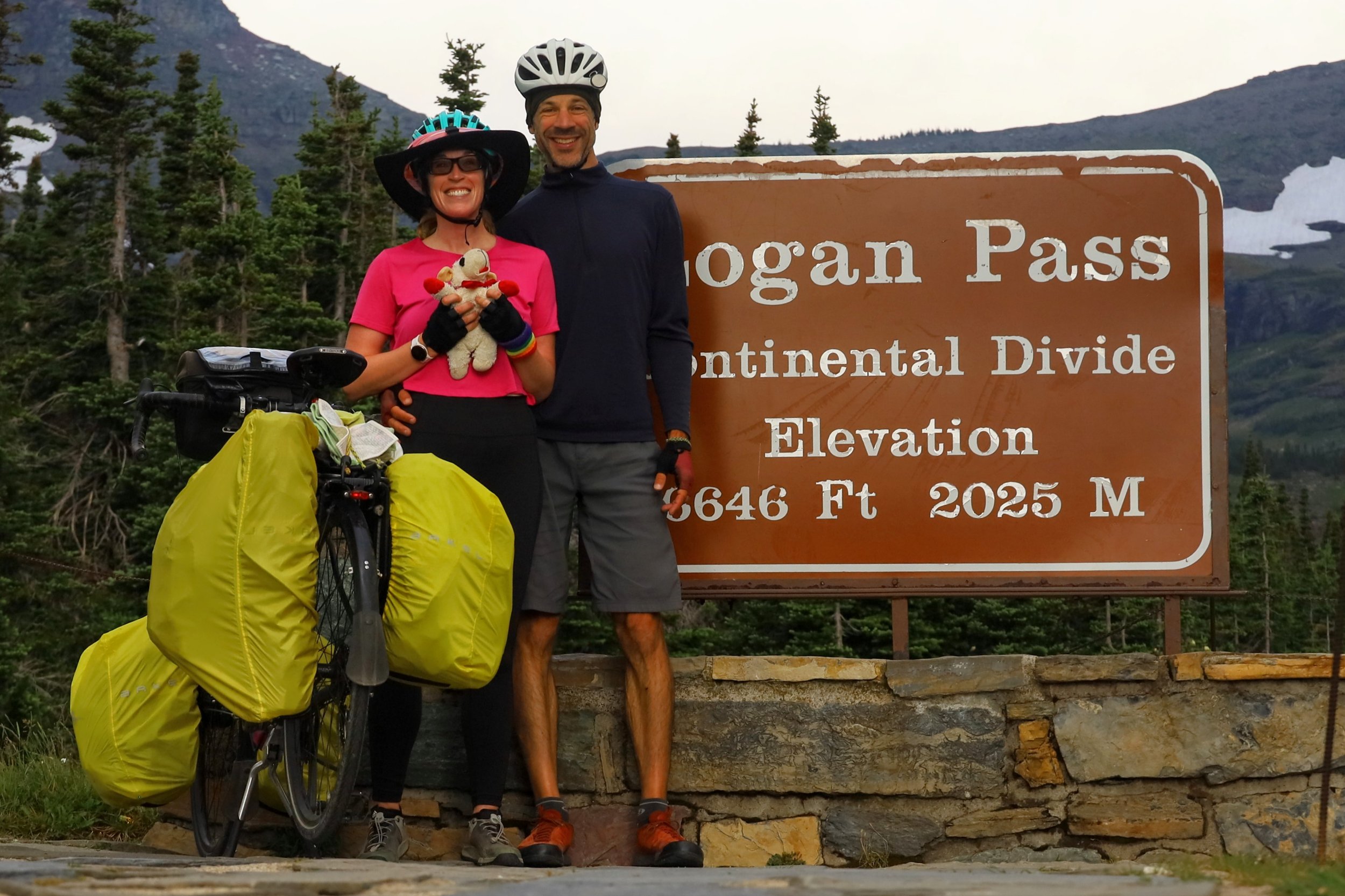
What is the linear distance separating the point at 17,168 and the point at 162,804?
170ft

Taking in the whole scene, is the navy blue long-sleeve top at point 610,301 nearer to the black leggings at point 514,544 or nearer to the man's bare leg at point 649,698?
A: the black leggings at point 514,544

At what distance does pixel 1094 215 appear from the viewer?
509 cm

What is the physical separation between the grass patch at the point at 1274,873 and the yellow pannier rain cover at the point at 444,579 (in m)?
1.73

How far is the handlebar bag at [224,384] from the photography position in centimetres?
399

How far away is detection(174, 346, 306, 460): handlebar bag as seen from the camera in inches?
157

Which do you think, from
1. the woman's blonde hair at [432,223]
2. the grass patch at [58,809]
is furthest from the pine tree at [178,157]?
the woman's blonde hair at [432,223]

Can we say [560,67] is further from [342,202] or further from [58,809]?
[342,202]

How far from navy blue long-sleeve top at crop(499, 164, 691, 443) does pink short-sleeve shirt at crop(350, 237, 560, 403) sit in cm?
14

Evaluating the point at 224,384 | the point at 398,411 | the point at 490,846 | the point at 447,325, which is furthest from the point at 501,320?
the point at 490,846

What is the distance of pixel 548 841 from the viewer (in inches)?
Result: 171

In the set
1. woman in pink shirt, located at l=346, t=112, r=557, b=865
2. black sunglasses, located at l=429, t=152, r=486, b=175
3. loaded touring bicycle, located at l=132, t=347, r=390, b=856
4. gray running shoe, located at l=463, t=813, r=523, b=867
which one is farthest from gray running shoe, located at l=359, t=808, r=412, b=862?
black sunglasses, located at l=429, t=152, r=486, b=175

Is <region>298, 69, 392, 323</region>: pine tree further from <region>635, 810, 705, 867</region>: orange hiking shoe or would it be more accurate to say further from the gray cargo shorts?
<region>635, 810, 705, 867</region>: orange hiking shoe

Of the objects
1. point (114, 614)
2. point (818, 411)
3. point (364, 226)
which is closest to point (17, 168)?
point (364, 226)

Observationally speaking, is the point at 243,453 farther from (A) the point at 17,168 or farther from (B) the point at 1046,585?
(A) the point at 17,168
